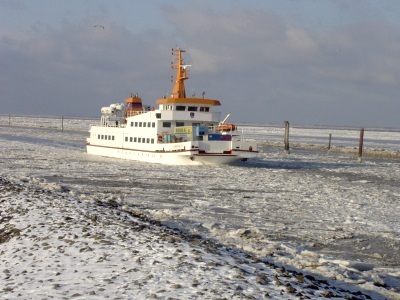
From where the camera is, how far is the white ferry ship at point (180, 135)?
29875 millimetres

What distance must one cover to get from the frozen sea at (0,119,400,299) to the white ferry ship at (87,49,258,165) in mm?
1099

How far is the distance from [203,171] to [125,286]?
20.0 m

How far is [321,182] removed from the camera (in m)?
24.0

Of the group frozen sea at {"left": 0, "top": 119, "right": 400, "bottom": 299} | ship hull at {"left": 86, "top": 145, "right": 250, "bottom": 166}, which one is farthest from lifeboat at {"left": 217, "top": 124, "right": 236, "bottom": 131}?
frozen sea at {"left": 0, "top": 119, "right": 400, "bottom": 299}

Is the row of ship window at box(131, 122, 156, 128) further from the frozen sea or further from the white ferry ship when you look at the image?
the frozen sea

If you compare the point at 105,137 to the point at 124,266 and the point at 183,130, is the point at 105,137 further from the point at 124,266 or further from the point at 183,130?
the point at 124,266

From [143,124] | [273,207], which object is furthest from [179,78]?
[273,207]

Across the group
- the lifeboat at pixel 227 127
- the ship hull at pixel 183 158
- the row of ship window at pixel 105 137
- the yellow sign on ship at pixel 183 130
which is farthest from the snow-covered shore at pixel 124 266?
the row of ship window at pixel 105 137

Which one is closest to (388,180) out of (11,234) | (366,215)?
(366,215)

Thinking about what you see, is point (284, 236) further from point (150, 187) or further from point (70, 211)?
point (150, 187)

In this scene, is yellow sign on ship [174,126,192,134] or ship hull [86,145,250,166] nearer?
ship hull [86,145,250,166]

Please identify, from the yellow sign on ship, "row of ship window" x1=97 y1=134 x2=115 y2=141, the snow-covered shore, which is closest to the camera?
the snow-covered shore

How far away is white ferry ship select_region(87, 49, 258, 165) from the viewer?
29.9m

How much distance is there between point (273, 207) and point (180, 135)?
15639 millimetres
